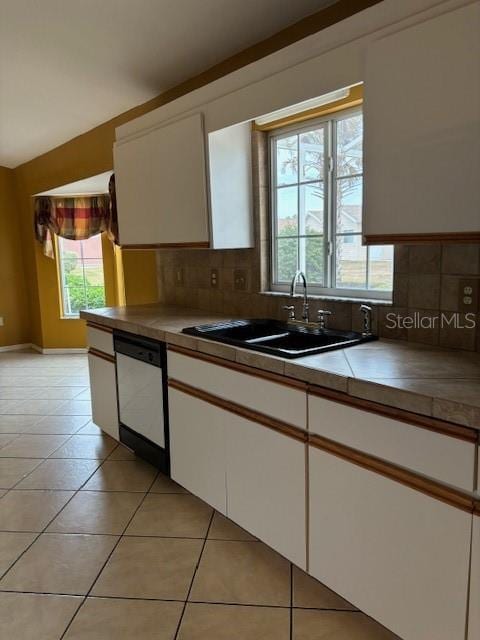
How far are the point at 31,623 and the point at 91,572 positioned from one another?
308mm

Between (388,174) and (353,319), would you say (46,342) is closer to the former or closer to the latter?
(353,319)

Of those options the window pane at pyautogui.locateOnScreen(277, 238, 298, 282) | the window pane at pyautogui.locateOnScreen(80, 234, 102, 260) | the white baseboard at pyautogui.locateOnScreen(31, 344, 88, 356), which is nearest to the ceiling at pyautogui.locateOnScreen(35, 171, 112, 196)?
the window pane at pyautogui.locateOnScreen(80, 234, 102, 260)

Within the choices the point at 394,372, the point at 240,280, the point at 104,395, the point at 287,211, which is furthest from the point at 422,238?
the point at 104,395

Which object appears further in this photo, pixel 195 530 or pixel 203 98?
pixel 203 98

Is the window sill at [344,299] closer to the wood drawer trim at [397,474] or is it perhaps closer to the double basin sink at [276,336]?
the double basin sink at [276,336]

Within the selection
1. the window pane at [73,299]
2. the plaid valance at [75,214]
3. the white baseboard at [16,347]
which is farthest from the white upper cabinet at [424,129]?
the white baseboard at [16,347]

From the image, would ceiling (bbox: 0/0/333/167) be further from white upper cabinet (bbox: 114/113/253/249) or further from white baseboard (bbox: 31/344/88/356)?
white baseboard (bbox: 31/344/88/356)

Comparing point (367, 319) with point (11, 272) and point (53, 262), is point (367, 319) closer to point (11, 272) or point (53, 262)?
point (53, 262)

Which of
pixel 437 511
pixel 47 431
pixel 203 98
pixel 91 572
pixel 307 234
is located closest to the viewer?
pixel 437 511

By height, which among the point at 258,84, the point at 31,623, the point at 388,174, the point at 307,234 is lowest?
the point at 31,623

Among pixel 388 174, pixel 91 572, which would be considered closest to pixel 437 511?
pixel 388 174

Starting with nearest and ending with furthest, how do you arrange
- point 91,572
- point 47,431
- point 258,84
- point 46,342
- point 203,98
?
point 91,572
point 258,84
point 203,98
point 47,431
point 46,342

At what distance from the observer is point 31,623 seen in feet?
5.88

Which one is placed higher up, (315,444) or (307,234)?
(307,234)
